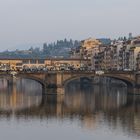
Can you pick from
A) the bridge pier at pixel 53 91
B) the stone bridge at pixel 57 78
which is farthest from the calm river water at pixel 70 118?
the stone bridge at pixel 57 78

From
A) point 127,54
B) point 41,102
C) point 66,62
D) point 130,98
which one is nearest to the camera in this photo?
point 41,102

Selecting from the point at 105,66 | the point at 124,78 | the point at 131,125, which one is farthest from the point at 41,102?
the point at 105,66

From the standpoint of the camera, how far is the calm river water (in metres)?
54.3

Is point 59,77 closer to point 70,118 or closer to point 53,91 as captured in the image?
point 53,91

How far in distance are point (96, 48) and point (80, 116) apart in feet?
371

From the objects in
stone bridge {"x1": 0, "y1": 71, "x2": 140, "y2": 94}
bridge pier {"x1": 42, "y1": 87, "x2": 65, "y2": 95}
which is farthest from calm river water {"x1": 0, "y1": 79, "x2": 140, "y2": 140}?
stone bridge {"x1": 0, "y1": 71, "x2": 140, "y2": 94}

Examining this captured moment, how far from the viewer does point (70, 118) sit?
215 feet

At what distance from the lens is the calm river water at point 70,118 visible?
2138 inches

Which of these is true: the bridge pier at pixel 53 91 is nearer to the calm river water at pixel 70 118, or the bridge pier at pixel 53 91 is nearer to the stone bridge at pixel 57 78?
the stone bridge at pixel 57 78

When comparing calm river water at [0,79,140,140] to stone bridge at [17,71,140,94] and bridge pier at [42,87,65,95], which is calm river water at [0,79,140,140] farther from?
stone bridge at [17,71,140,94]

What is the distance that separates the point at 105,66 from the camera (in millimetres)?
153000

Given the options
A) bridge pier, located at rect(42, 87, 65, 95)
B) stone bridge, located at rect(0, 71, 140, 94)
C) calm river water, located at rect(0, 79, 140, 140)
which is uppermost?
stone bridge, located at rect(0, 71, 140, 94)

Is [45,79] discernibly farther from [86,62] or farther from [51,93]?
[86,62]

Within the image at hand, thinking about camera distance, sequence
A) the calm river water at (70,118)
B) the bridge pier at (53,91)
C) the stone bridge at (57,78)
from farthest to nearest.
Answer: the stone bridge at (57,78) < the bridge pier at (53,91) < the calm river water at (70,118)
